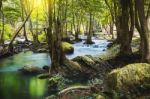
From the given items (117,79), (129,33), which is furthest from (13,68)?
(117,79)

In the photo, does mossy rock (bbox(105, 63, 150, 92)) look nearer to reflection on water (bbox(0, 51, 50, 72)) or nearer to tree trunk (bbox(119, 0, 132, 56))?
tree trunk (bbox(119, 0, 132, 56))

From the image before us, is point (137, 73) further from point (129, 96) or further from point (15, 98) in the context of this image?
point (15, 98)

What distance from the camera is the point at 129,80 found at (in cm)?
1126

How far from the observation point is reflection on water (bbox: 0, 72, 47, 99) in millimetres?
14367

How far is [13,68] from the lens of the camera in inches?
888

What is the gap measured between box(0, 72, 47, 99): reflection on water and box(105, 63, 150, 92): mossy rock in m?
3.71

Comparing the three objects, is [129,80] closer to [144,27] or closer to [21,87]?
[144,27]

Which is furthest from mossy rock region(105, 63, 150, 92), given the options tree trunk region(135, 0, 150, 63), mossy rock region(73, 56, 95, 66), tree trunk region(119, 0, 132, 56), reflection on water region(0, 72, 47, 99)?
tree trunk region(119, 0, 132, 56)

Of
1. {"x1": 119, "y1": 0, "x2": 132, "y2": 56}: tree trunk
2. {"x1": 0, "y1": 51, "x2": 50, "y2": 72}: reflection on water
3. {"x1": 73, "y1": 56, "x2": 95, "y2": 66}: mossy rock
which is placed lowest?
{"x1": 0, "y1": 51, "x2": 50, "y2": 72}: reflection on water

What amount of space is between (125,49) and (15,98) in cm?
903

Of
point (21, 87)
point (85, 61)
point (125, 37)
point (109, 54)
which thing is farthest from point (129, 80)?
point (109, 54)

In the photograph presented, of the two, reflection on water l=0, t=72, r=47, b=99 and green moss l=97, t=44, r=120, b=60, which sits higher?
green moss l=97, t=44, r=120, b=60

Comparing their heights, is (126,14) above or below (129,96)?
above

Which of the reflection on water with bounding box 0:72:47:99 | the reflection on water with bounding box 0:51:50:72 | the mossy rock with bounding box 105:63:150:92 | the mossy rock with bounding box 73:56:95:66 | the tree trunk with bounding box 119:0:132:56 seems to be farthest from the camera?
the reflection on water with bounding box 0:51:50:72
